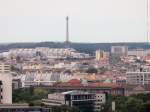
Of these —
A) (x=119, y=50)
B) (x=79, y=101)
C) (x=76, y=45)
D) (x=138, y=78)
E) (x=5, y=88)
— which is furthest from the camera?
(x=76, y=45)

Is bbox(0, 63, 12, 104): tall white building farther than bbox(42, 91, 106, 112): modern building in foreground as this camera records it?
No

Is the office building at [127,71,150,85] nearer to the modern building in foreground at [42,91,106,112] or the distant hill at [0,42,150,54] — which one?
the modern building in foreground at [42,91,106,112]

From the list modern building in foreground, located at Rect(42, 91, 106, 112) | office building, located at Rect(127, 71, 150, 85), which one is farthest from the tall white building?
office building, located at Rect(127, 71, 150, 85)

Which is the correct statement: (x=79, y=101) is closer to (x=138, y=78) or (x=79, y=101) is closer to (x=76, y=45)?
(x=138, y=78)

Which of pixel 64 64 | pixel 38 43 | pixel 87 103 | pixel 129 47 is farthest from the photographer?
pixel 38 43

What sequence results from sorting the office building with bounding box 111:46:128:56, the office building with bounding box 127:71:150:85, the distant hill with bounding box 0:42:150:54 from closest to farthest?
1. the office building with bounding box 127:71:150:85
2. the office building with bounding box 111:46:128:56
3. the distant hill with bounding box 0:42:150:54

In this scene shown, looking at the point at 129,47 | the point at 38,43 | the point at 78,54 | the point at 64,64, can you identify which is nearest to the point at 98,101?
the point at 64,64

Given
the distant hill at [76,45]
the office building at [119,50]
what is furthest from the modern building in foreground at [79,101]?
the distant hill at [76,45]

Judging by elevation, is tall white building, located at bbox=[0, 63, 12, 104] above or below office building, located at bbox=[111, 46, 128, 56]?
above

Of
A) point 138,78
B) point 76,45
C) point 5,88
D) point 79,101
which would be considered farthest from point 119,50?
point 5,88

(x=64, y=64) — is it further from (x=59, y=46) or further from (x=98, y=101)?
(x=98, y=101)

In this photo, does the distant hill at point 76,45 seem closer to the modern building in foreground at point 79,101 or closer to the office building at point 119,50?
the office building at point 119,50
